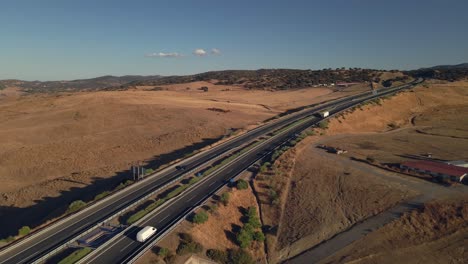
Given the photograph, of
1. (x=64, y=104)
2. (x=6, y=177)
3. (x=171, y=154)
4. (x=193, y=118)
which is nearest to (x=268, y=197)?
(x=171, y=154)

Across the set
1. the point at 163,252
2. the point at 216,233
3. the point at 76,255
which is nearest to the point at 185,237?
the point at 163,252

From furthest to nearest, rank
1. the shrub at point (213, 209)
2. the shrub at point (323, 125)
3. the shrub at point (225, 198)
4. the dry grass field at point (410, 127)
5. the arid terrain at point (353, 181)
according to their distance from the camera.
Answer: the shrub at point (323, 125)
the dry grass field at point (410, 127)
the shrub at point (225, 198)
the shrub at point (213, 209)
the arid terrain at point (353, 181)

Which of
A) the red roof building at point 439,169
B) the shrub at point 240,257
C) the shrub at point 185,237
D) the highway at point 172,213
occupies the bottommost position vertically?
the shrub at point 240,257

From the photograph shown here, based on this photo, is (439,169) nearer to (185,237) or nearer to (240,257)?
(240,257)

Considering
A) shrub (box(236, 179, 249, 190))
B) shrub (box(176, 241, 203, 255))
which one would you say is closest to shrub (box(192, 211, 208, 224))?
shrub (box(176, 241, 203, 255))

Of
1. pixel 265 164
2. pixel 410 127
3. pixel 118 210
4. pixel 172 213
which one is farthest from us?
pixel 410 127

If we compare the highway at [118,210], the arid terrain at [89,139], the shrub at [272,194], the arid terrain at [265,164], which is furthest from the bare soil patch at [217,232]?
the arid terrain at [89,139]

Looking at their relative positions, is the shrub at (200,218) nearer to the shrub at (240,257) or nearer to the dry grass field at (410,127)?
the shrub at (240,257)
